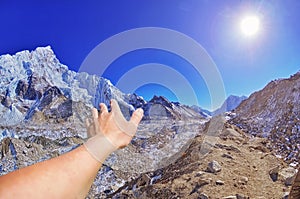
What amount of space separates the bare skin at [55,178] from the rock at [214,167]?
7528 millimetres

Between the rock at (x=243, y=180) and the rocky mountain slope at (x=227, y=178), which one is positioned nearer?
the rocky mountain slope at (x=227, y=178)

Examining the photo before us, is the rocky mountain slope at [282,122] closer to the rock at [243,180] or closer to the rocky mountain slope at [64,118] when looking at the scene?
the rock at [243,180]

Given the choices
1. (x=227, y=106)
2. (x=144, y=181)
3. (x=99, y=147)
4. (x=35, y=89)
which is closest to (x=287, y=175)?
(x=144, y=181)

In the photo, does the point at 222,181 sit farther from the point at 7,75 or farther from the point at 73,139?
the point at 7,75

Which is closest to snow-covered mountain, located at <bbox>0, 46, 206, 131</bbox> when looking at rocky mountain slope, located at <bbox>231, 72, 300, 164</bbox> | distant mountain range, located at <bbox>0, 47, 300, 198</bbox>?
distant mountain range, located at <bbox>0, 47, 300, 198</bbox>

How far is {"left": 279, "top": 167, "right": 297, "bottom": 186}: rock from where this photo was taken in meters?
7.27

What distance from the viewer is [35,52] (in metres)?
194

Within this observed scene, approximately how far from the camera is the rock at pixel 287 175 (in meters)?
7.27

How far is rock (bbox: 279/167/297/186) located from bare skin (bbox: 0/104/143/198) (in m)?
7.31

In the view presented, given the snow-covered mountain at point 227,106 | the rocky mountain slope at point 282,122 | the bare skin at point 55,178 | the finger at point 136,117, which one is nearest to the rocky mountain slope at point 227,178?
the rocky mountain slope at point 282,122

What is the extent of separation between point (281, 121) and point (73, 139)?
55.4 meters

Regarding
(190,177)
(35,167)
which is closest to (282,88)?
(190,177)

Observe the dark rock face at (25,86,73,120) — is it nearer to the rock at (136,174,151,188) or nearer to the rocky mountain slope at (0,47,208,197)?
the rocky mountain slope at (0,47,208,197)

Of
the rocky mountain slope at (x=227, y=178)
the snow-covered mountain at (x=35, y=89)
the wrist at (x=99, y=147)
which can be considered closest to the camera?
the wrist at (x=99, y=147)
